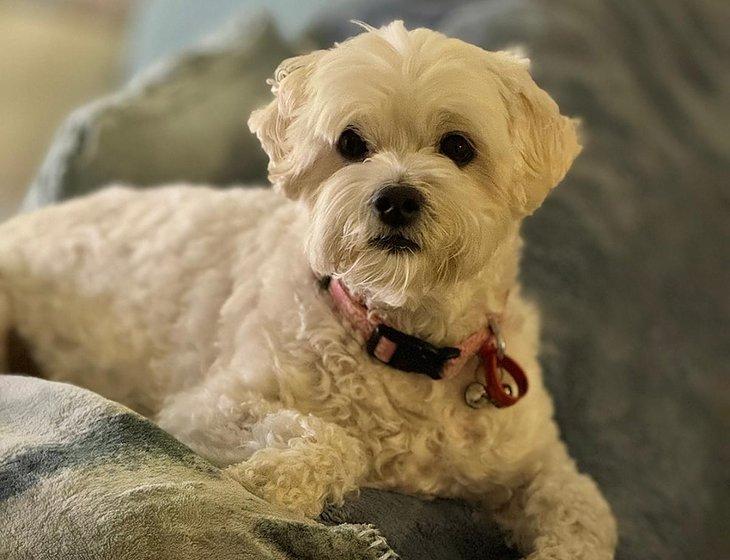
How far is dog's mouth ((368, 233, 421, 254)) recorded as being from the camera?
863 mm

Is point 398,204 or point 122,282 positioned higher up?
point 398,204

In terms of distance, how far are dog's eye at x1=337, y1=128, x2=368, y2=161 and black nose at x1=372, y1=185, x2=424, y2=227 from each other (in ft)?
0.32

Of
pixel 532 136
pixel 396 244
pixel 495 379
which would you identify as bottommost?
pixel 495 379

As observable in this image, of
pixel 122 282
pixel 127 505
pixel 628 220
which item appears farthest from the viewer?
pixel 628 220

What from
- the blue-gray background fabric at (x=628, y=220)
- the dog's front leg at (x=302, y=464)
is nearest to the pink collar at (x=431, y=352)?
the dog's front leg at (x=302, y=464)

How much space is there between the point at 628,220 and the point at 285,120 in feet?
3.43

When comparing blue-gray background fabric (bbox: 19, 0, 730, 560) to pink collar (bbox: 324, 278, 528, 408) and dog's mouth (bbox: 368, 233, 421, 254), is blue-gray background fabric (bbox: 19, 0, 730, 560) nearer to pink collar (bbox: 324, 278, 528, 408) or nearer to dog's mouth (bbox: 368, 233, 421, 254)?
pink collar (bbox: 324, 278, 528, 408)

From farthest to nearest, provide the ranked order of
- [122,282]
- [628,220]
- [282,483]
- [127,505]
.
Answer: [628,220] < [122,282] < [282,483] < [127,505]

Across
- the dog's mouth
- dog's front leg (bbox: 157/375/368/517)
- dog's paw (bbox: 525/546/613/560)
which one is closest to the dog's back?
dog's front leg (bbox: 157/375/368/517)

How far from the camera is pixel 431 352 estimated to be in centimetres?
99

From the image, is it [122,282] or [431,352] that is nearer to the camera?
[431,352]

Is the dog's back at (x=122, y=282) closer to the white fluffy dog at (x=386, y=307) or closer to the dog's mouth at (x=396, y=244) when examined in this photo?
the white fluffy dog at (x=386, y=307)

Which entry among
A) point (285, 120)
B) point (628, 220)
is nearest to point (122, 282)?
point (285, 120)

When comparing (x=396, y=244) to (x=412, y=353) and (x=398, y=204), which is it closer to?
(x=398, y=204)
